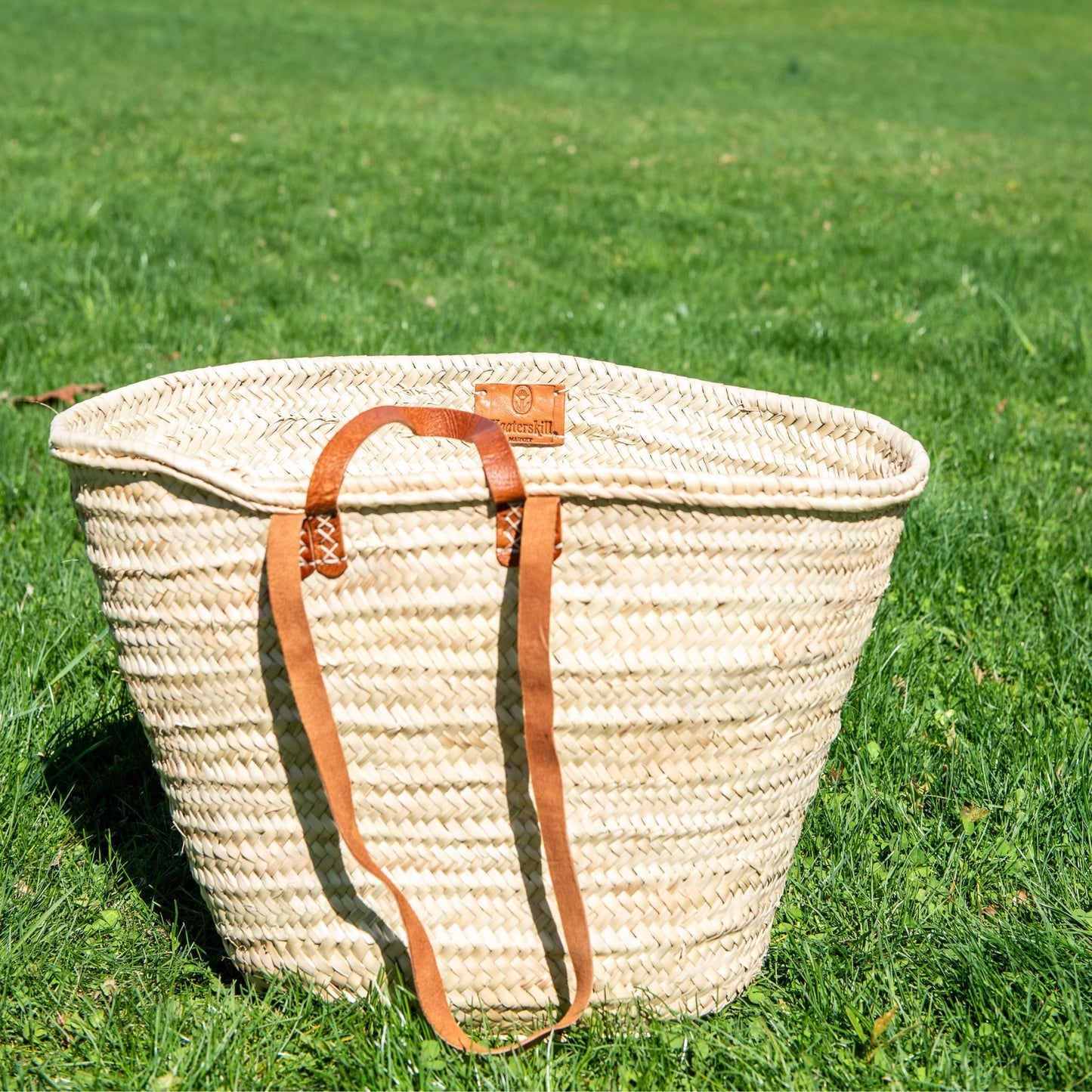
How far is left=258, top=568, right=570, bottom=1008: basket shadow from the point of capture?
1440 millimetres

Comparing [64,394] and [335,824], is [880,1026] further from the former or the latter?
[64,394]

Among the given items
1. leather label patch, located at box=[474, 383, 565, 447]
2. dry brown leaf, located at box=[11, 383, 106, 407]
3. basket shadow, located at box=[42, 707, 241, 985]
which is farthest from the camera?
dry brown leaf, located at box=[11, 383, 106, 407]

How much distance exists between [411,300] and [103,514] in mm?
3193

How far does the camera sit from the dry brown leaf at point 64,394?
11.0 ft

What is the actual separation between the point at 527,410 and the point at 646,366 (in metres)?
1.81

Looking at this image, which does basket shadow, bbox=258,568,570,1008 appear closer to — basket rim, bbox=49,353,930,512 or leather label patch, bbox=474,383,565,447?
basket rim, bbox=49,353,930,512

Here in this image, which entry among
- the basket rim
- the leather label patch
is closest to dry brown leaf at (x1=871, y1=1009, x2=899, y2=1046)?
the basket rim

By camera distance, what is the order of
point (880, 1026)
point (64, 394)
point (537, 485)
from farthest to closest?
point (64, 394) < point (880, 1026) < point (537, 485)

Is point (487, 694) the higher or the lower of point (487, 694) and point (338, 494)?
the lower

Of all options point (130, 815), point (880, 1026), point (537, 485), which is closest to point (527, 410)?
point (537, 485)

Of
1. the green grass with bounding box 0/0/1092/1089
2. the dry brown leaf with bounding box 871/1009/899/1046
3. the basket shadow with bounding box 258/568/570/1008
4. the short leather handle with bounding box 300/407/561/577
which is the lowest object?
the green grass with bounding box 0/0/1092/1089

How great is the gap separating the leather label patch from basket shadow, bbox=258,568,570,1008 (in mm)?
753

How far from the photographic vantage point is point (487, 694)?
146 cm

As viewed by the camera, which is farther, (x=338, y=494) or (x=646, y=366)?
(x=646, y=366)
